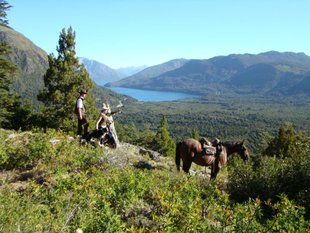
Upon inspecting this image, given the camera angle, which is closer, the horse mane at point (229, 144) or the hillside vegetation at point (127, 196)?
the hillside vegetation at point (127, 196)

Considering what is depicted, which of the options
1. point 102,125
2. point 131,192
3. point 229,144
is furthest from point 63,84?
point 131,192

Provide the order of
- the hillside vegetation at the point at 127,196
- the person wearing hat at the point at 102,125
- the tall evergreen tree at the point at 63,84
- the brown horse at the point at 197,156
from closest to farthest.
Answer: the hillside vegetation at the point at 127,196 < the brown horse at the point at 197,156 < the person wearing hat at the point at 102,125 < the tall evergreen tree at the point at 63,84

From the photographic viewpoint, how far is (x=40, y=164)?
10578mm

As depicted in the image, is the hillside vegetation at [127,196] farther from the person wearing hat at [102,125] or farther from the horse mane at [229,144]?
the horse mane at [229,144]

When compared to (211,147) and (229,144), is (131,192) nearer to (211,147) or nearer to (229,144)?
(211,147)

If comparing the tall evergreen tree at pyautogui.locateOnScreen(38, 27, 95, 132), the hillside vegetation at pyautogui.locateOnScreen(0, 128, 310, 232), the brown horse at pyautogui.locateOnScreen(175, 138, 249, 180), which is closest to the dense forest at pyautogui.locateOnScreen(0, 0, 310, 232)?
the hillside vegetation at pyautogui.locateOnScreen(0, 128, 310, 232)

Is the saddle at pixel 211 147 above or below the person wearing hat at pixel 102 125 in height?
below

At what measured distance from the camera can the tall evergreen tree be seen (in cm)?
2684

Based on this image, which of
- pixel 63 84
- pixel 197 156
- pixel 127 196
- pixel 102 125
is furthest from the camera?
pixel 63 84

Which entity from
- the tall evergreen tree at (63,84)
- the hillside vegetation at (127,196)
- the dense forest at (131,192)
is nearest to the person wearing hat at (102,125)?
the dense forest at (131,192)

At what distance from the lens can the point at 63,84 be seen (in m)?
27.3

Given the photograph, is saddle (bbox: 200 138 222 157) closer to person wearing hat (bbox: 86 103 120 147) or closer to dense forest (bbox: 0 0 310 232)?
dense forest (bbox: 0 0 310 232)

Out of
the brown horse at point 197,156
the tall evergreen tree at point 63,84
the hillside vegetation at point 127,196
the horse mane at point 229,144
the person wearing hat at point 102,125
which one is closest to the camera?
the hillside vegetation at point 127,196

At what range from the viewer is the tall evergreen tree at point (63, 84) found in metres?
26.8
